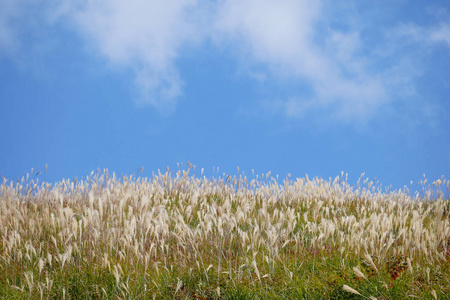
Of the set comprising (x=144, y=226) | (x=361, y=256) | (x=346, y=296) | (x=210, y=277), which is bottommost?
(x=346, y=296)

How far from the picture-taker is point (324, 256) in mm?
4539

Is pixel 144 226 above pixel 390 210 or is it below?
below

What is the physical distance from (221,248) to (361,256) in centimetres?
→ 149

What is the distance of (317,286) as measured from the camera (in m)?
3.78

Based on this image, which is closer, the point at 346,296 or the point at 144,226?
the point at 346,296

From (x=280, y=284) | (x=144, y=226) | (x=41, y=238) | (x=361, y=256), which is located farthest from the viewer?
(x=41, y=238)

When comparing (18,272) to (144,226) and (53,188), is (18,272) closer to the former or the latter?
(144,226)

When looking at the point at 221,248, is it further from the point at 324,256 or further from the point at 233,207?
the point at 233,207

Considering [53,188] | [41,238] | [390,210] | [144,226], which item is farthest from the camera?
[53,188]

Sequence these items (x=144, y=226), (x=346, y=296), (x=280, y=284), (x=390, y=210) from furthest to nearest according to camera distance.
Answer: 1. (x=390, y=210)
2. (x=144, y=226)
3. (x=280, y=284)
4. (x=346, y=296)

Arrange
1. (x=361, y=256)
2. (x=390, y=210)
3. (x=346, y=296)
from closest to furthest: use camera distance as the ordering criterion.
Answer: (x=346, y=296), (x=361, y=256), (x=390, y=210)

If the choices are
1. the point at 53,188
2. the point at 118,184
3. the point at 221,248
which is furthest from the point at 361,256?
the point at 53,188

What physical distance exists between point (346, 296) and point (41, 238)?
13.0 feet

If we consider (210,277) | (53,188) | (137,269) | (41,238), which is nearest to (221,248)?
(210,277)
